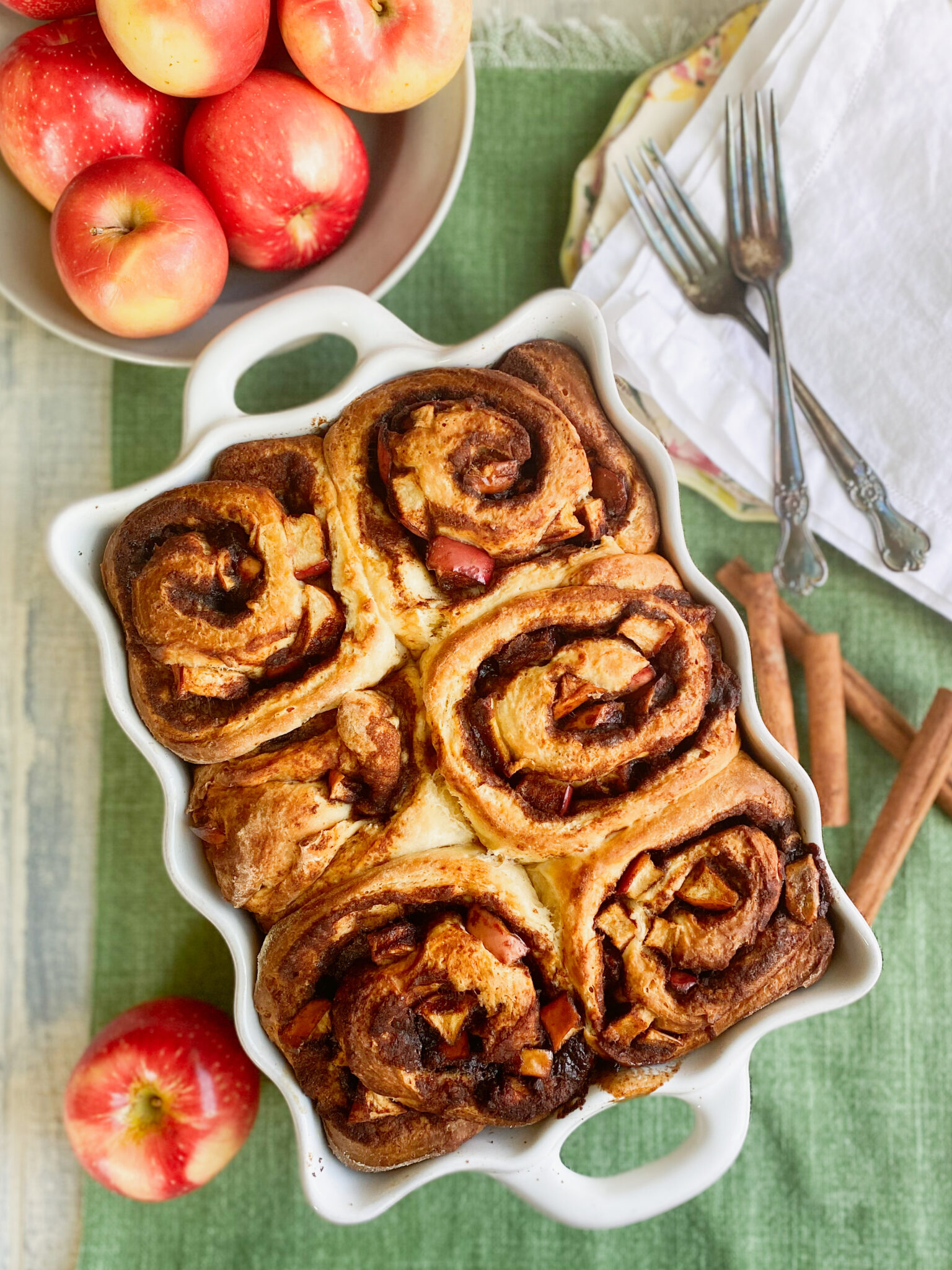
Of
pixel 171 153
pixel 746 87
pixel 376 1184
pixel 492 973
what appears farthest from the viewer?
pixel 746 87

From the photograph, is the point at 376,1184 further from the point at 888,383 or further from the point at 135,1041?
the point at 888,383

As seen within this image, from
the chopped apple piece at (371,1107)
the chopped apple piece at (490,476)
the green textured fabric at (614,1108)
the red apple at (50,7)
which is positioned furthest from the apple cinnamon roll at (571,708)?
the red apple at (50,7)

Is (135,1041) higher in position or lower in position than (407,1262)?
higher

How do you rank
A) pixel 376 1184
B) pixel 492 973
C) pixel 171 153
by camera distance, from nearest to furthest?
pixel 492 973 → pixel 376 1184 → pixel 171 153

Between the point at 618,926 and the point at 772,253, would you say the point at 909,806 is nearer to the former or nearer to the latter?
the point at 618,926

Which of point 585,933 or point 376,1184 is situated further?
point 376,1184

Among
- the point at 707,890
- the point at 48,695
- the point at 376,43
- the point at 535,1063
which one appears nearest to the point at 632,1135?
the point at 535,1063

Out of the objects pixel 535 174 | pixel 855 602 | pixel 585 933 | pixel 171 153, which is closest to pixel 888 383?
pixel 855 602
